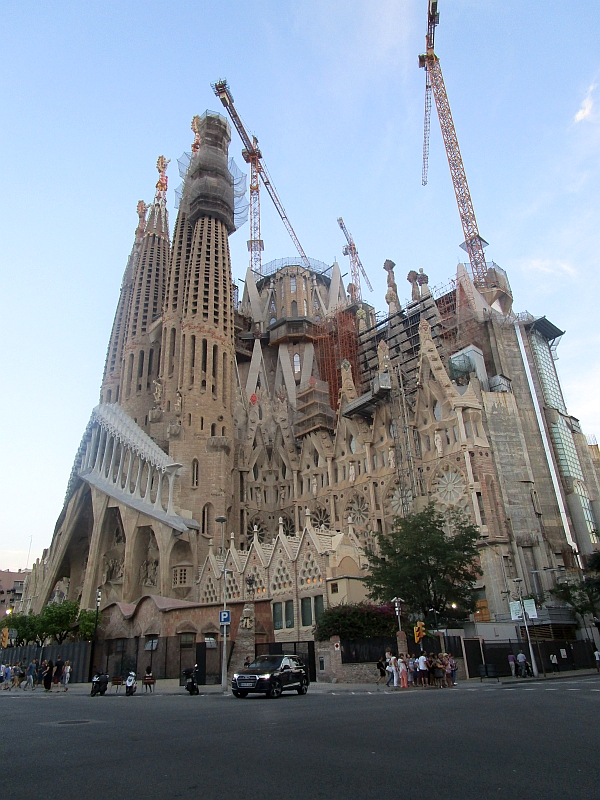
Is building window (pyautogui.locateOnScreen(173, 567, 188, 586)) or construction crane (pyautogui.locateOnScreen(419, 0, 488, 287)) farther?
construction crane (pyautogui.locateOnScreen(419, 0, 488, 287))

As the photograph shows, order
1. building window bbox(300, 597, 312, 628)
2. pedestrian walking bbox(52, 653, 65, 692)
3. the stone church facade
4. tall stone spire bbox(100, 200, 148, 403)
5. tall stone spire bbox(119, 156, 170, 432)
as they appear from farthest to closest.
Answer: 1. tall stone spire bbox(100, 200, 148, 403)
2. tall stone spire bbox(119, 156, 170, 432)
3. the stone church facade
4. building window bbox(300, 597, 312, 628)
5. pedestrian walking bbox(52, 653, 65, 692)

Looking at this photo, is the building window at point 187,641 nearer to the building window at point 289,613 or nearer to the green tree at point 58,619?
the building window at point 289,613

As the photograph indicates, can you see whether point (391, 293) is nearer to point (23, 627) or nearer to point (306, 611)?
point (306, 611)

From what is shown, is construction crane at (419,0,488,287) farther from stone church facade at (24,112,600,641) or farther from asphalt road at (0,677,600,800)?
asphalt road at (0,677,600,800)

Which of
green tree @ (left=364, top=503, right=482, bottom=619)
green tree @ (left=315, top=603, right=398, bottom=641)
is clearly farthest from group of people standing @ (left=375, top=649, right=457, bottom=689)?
green tree @ (left=364, top=503, right=482, bottom=619)

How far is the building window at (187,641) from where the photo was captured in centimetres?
2544

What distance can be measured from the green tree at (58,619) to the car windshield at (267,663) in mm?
21565

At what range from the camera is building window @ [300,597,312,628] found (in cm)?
3381

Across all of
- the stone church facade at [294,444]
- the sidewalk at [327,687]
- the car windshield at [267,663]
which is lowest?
the sidewalk at [327,687]

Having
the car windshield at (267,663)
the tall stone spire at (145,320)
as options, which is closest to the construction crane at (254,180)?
the tall stone spire at (145,320)

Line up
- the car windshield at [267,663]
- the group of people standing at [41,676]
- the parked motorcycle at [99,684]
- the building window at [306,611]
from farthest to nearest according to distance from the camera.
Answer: the building window at [306,611]
the group of people standing at [41,676]
the parked motorcycle at [99,684]
the car windshield at [267,663]

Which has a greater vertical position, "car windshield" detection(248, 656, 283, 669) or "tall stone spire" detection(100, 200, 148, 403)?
"tall stone spire" detection(100, 200, 148, 403)

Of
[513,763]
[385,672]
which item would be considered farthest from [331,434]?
[513,763]

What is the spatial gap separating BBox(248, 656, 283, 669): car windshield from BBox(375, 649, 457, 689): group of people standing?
4.39m
